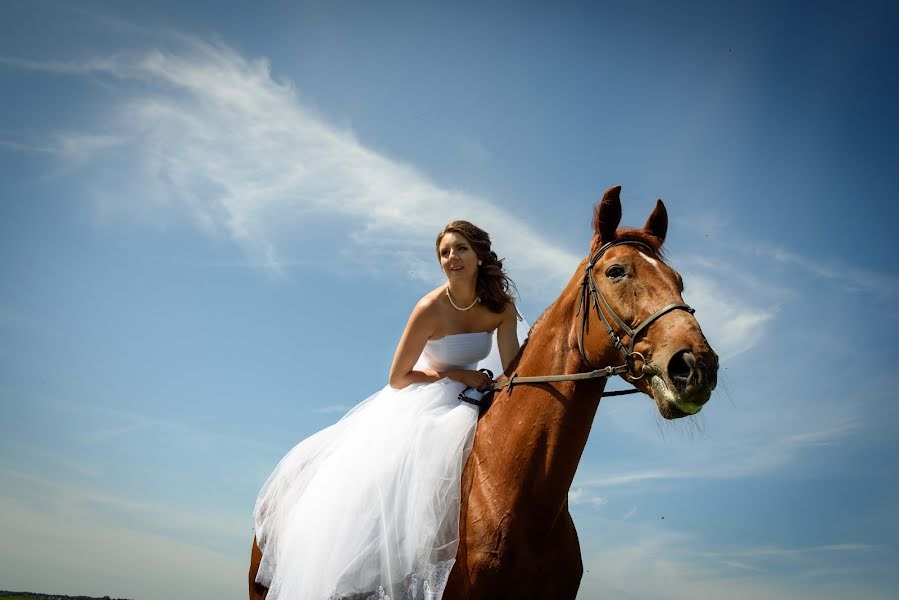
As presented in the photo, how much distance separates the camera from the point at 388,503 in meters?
5.08

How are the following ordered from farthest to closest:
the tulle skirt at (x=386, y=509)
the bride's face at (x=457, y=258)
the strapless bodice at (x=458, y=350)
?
the bride's face at (x=457, y=258) → the strapless bodice at (x=458, y=350) → the tulle skirt at (x=386, y=509)

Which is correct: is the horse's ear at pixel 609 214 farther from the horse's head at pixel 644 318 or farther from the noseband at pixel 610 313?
the noseband at pixel 610 313

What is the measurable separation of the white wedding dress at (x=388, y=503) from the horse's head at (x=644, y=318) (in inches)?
53.9

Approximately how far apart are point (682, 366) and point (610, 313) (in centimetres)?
74

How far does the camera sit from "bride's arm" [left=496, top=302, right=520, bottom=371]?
6.36 meters

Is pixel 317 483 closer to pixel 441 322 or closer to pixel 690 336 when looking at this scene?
pixel 441 322

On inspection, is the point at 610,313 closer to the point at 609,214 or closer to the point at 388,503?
the point at 609,214

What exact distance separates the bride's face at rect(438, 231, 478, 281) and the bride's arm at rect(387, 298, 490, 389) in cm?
45

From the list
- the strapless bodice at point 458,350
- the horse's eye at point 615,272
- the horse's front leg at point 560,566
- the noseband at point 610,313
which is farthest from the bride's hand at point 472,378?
the horse's eye at point 615,272

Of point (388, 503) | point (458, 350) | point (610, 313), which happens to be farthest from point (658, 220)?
point (388, 503)

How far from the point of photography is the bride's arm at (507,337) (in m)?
6.36

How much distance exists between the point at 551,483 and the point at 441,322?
1.90m

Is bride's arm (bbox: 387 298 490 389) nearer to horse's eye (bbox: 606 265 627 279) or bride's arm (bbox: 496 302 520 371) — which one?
bride's arm (bbox: 496 302 520 371)

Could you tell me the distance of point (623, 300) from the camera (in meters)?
4.78
